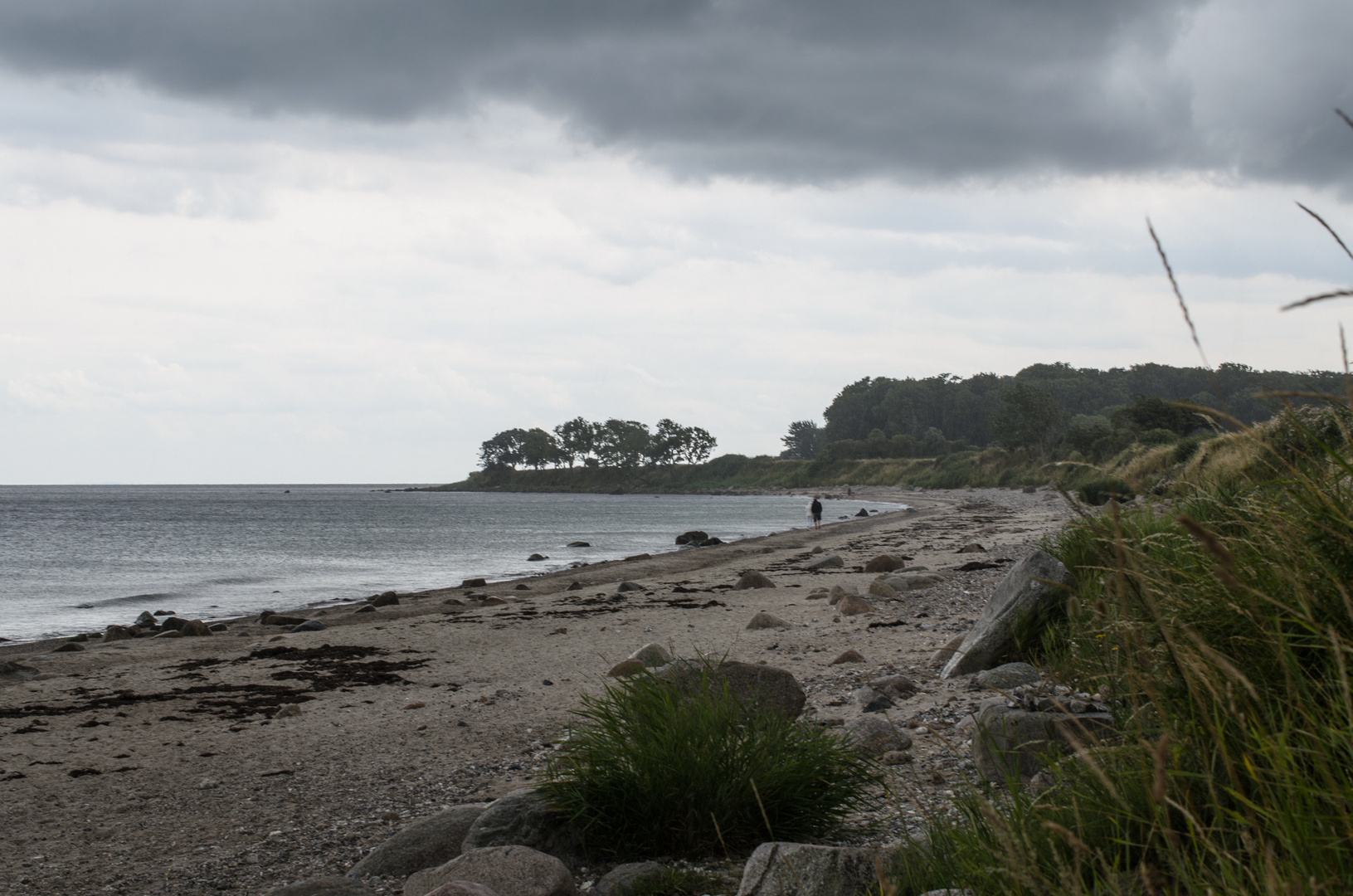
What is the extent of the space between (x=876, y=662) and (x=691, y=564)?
60.3ft

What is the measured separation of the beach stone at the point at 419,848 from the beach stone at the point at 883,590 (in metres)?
10.3

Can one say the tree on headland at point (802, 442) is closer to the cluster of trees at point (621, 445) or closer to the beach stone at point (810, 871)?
the cluster of trees at point (621, 445)

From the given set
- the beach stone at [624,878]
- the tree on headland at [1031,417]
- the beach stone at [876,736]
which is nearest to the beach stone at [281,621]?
the beach stone at [876,736]

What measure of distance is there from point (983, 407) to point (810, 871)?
6492 inches

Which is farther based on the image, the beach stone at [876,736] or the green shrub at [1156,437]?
the green shrub at [1156,437]

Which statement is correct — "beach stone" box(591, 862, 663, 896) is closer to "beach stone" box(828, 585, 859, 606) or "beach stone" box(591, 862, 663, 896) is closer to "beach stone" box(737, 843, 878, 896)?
"beach stone" box(737, 843, 878, 896)

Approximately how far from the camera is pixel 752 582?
19000mm

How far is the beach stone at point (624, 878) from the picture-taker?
3.72 metres

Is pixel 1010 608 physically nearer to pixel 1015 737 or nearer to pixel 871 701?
pixel 871 701

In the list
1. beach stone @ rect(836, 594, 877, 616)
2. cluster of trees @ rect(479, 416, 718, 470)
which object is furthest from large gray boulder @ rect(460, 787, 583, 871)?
cluster of trees @ rect(479, 416, 718, 470)

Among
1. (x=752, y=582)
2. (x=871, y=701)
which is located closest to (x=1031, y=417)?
(x=752, y=582)

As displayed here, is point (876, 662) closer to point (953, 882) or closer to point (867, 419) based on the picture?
point (953, 882)

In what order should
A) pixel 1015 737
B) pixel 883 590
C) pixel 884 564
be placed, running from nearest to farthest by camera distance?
pixel 1015 737 < pixel 883 590 < pixel 884 564

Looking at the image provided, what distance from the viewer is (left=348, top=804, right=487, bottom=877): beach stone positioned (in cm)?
446
